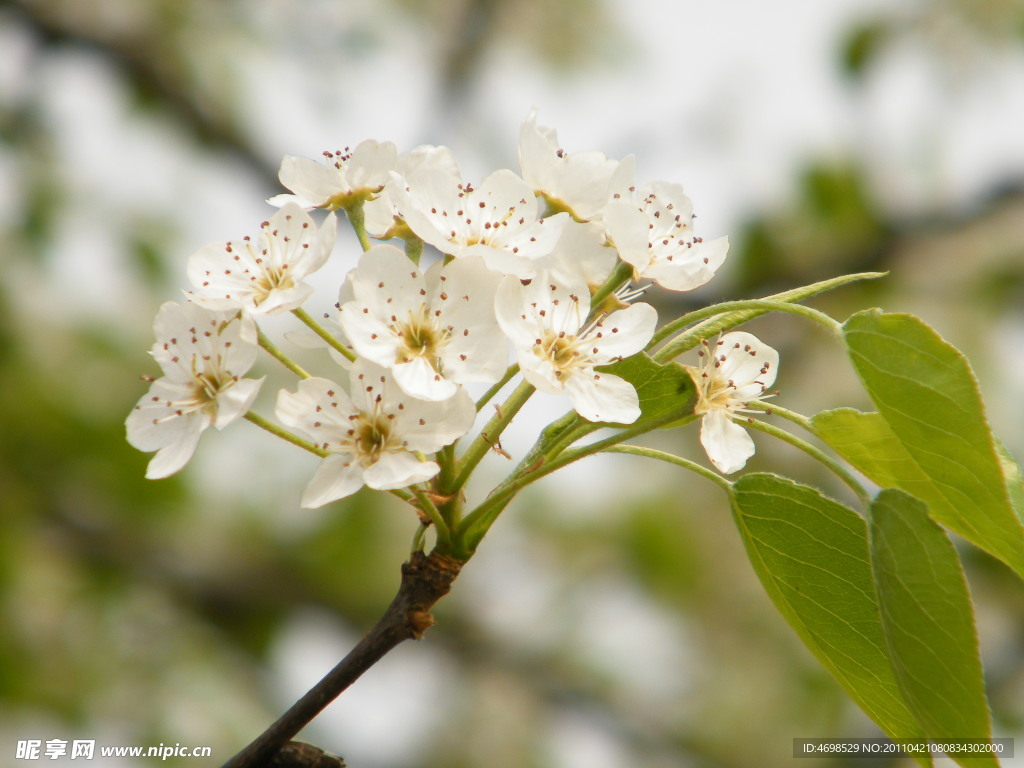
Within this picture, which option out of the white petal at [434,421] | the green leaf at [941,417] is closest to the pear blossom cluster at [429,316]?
the white petal at [434,421]

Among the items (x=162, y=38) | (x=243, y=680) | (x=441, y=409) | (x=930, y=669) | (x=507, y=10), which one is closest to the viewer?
(x=930, y=669)

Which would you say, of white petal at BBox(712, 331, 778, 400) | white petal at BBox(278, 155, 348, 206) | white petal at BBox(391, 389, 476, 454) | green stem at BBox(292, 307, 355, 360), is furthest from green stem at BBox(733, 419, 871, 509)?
white petal at BBox(278, 155, 348, 206)

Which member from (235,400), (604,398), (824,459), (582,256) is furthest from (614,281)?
(235,400)

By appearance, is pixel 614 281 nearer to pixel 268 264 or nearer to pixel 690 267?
pixel 690 267

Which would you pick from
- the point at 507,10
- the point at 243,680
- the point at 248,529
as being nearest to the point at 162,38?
the point at 507,10

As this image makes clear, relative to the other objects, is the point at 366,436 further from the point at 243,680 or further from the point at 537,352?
the point at 243,680

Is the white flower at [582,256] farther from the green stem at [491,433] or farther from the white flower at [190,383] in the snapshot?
the white flower at [190,383]

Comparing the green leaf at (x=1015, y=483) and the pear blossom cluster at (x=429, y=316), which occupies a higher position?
the pear blossom cluster at (x=429, y=316)
